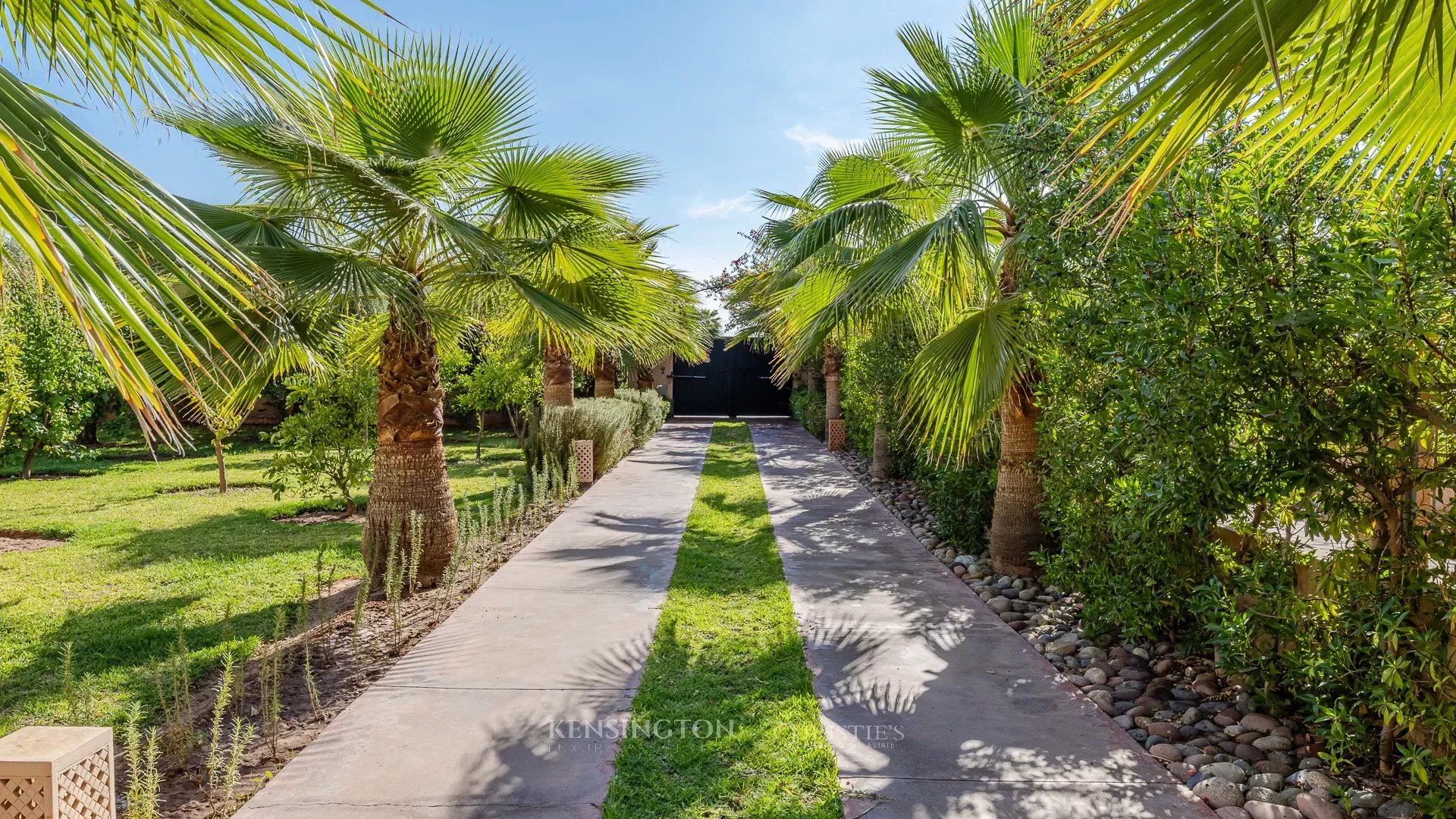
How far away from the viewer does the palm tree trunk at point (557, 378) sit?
10867 mm

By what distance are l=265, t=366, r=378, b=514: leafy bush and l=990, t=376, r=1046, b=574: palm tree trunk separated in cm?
596

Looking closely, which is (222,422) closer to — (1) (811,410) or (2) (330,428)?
(2) (330,428)

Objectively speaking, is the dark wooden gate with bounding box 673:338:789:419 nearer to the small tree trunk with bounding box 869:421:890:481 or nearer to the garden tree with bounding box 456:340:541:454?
the garden tree with bounding box 456:340:541:454

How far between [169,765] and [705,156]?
8106 millimetres

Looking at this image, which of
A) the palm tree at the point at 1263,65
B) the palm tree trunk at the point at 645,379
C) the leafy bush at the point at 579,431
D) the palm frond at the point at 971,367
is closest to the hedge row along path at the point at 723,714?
the palm frond at the point at 971,367

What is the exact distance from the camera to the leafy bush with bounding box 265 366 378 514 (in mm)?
7691

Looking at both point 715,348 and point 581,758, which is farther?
point 715,348

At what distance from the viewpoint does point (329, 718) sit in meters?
3.32

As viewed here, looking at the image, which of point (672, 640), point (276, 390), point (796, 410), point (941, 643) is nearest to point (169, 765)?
point (672, 640)

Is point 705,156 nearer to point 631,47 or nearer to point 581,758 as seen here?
point 631,47

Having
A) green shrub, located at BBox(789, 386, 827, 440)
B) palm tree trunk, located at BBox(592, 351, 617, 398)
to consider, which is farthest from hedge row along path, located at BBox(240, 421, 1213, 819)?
green shrub, located at BBox(789, 386, 827, 440)

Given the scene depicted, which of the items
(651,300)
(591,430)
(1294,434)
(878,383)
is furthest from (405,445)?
(878,383)

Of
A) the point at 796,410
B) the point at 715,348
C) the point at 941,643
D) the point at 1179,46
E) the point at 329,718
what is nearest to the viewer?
the point at 1179,46

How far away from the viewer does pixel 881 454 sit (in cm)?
1096
